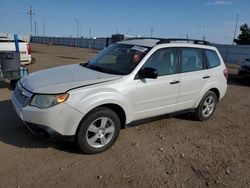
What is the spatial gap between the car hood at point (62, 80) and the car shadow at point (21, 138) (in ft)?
2.88

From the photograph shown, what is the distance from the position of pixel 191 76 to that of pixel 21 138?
334 cm

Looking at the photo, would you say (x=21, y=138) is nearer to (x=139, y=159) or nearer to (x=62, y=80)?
(x=62, y=80)

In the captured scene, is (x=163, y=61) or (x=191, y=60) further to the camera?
(x=191, y=60)

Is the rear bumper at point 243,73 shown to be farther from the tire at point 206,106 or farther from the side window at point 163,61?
the side window at point 163,61

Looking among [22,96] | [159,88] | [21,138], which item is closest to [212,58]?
[159,88]

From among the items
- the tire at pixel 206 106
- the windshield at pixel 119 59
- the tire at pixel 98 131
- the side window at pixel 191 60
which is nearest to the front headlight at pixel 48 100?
the tire at pixel 98 131

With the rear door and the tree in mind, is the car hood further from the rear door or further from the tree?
the tree

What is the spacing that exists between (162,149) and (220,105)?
3.82 meters

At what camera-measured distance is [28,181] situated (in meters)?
3.30

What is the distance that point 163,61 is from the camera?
191 inches

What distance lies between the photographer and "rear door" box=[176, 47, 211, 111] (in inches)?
203

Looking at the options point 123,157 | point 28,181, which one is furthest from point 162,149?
point 28,181

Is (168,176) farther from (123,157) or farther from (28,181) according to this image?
(28,181)

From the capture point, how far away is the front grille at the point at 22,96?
3841 millimetres
